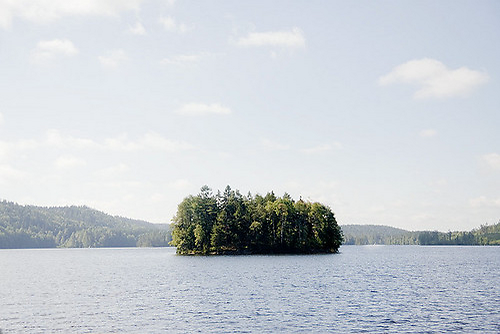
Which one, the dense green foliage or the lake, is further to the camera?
the dense green foliage

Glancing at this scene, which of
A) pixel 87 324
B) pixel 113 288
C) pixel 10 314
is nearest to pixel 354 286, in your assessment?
pixel 113 288

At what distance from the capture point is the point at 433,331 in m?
36.5

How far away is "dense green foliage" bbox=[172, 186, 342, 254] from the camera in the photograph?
16212cm

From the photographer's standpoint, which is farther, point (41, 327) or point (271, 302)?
point (271, 302)

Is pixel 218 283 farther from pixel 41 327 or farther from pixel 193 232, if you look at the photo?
pixel 193 232

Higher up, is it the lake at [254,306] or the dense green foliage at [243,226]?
the dense green foliage at [243,226]

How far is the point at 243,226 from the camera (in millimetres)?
166625

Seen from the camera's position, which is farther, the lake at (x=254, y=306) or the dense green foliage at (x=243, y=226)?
the dense green foliage at (x=243, y=226)

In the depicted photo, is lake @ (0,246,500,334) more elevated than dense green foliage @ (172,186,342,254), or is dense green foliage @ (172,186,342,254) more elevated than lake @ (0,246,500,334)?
dense green foliage @ (172,186,342,254)

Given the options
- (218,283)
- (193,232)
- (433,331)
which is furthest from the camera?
(193,232)

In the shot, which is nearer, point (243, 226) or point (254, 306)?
point (254, 306)

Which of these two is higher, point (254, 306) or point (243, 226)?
point (243, 226)

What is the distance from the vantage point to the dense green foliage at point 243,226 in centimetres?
16212

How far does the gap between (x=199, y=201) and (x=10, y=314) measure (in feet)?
394
